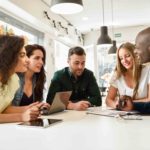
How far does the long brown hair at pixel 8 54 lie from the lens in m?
1.67

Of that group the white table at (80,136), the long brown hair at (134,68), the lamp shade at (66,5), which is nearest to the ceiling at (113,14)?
the lamp shade at (66,5)

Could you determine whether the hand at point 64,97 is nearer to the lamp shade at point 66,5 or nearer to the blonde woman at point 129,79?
the blonde woman at point 129,79

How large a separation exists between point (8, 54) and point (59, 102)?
53cm

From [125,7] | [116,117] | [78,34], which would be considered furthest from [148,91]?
[78,34]

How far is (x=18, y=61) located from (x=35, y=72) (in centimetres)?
69

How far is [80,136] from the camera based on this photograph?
1059 millimetres

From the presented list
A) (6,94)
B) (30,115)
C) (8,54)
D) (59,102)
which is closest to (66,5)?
(8,54)

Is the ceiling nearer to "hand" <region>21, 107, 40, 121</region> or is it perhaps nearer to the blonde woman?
the blonde woman

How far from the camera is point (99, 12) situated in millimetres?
5430

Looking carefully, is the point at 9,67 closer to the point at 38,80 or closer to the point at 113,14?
the point at 38,80

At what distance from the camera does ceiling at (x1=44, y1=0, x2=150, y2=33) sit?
489 centimetres

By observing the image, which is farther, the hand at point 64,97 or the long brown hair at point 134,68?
the long brown hair at point 134,68

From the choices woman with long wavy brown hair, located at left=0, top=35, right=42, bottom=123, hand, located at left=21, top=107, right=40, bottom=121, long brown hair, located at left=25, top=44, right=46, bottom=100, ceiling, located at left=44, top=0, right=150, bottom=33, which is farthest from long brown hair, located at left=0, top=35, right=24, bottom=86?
ceiling, located at left=44, top=0, right=150, bottom=33

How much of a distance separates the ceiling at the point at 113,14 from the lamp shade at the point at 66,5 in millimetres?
2536
